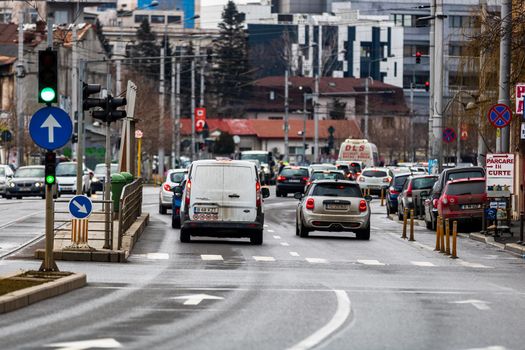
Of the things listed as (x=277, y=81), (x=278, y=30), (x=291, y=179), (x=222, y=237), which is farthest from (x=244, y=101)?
(x=222, y=237)

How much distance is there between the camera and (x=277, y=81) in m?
181

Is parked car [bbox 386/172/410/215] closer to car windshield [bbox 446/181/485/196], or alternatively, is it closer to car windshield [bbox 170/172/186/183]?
car windshield [bbox 170/172/186/183]

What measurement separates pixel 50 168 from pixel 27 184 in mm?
45487

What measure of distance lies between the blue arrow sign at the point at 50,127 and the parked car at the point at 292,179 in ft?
182

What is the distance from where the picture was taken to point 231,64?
574 ft

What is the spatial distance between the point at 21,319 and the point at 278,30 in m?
179

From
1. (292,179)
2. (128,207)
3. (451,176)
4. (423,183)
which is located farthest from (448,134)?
(292,179)

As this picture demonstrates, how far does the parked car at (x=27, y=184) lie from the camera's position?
66500 millimetres

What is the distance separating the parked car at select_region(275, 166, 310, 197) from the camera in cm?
7750

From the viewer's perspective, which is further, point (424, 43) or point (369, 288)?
point (424, 43)

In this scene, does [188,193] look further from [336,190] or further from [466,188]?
[466,188]

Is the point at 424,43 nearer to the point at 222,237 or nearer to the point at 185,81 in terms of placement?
the point at 185,81

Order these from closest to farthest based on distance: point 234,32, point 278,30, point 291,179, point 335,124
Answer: point 291,179 → point 335,124 → point 234,32 → point 278,30

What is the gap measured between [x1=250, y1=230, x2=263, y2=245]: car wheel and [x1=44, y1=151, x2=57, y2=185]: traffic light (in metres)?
12.6
